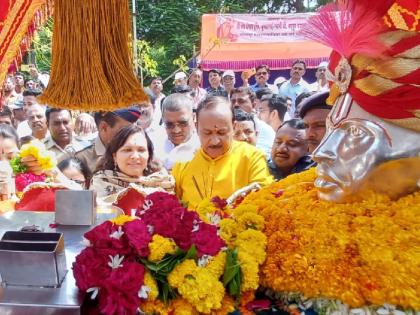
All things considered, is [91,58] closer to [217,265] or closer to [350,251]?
[217,265]

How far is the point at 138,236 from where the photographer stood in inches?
40.1

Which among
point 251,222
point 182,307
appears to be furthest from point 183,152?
point 182,307

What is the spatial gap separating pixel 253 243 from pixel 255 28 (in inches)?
276

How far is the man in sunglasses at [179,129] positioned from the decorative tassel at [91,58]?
1813 mm

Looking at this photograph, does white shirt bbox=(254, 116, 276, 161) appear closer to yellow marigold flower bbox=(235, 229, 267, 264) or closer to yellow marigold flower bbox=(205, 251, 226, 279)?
yellow marigold flower bbox=(235, 229, 267, 264)

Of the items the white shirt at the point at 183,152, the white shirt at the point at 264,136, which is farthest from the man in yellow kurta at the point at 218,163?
the white shirt at the point at 264,136

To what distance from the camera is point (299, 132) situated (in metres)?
2.26

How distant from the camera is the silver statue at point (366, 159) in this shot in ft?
3.76

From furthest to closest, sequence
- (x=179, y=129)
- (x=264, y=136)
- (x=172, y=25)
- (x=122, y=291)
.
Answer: (x=172, y=25), (x=264, y=136), (x=179, y=129), (x=122, y=291)

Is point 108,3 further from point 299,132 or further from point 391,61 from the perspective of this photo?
point 299,132

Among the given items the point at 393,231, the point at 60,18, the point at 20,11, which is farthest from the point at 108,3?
→ the point at 393,231

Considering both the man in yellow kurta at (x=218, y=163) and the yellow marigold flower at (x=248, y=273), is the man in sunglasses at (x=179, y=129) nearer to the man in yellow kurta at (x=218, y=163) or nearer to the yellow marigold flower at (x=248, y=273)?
the man in yellow kurta at (x=218, y=163)

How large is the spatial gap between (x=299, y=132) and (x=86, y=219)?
1.17 meters

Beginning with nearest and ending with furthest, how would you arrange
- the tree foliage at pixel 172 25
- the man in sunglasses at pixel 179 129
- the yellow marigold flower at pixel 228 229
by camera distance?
the yellow marigold flower at pixel 228 229, the man in sunglasses at pixel 179 129, the tree foliage at pixel 172 25
